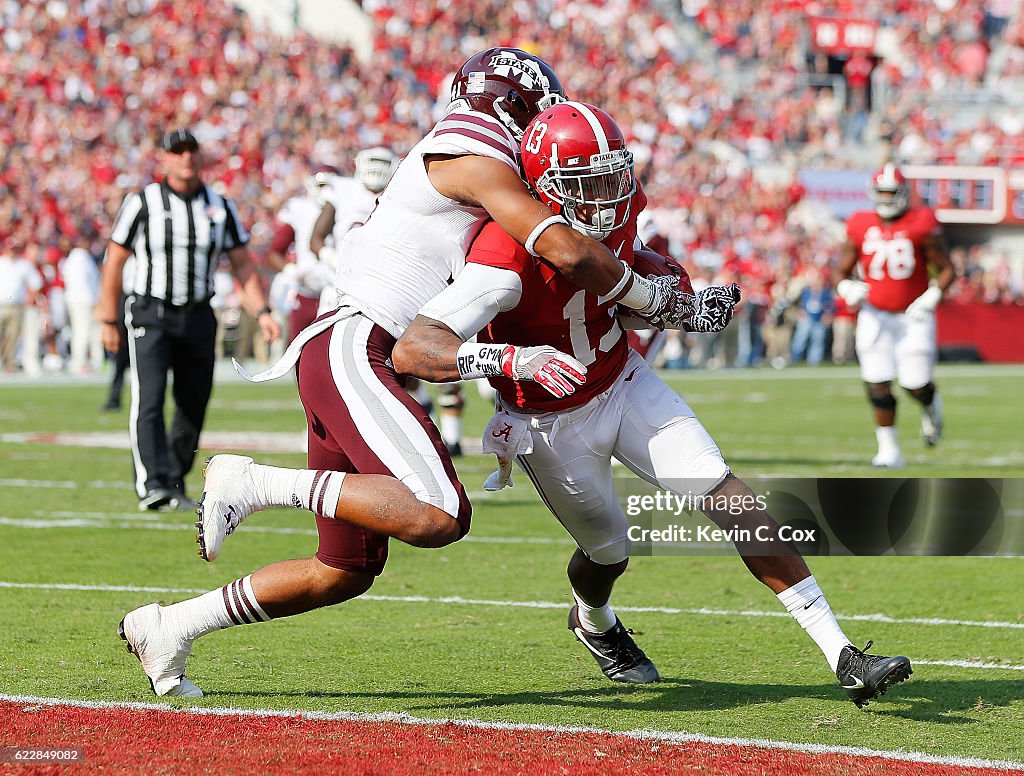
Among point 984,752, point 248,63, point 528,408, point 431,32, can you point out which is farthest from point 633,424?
point 431,32

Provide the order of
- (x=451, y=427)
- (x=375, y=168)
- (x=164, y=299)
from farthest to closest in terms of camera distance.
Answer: (x=451, y=427) < (x=375, y=168) < (x=164, y=299)

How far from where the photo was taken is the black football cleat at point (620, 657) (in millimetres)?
4473

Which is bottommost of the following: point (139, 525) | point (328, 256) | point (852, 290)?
point (139, 525)

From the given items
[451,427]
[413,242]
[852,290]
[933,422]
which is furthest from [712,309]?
[933,422]

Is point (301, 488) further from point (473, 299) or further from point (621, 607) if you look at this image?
point (621, 607)

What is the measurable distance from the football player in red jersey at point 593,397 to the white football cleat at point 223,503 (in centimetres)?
51

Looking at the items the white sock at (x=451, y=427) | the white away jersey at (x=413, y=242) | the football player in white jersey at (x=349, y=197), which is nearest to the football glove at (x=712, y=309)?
the white away jersey at (x=413, y=242)

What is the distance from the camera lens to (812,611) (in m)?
4.00

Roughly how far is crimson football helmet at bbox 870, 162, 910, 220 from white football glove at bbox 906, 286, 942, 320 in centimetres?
62

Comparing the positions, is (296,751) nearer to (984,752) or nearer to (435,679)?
(435,679)

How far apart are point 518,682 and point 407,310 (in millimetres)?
1135

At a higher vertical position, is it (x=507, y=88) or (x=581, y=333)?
(x=507, y=88)

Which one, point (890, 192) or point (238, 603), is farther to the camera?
point (890, 192)

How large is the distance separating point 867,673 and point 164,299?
5078 mm
